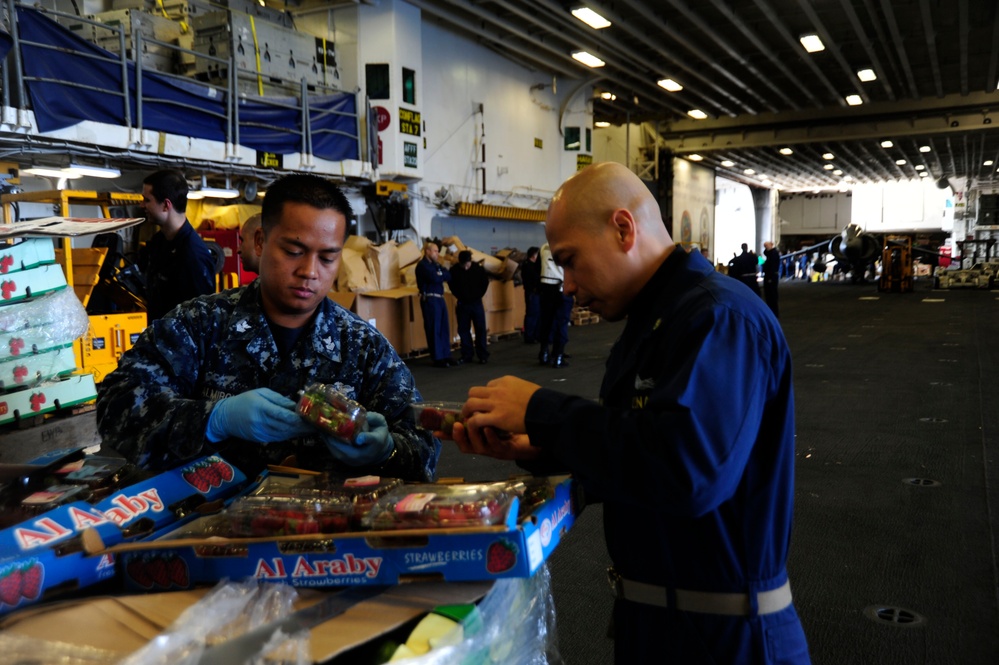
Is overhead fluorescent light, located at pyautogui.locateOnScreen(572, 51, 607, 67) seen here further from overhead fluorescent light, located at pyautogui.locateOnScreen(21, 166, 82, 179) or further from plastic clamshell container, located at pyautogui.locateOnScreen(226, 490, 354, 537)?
plastic clamshell container, located at pyautogui.locateOnScreen(226, 490, 354, 537)

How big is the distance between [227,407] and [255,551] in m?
0.58

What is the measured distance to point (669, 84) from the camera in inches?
712

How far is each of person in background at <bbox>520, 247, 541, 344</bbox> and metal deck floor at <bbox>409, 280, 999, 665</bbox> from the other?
2.30 metres

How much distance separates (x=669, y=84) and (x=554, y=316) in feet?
35.6

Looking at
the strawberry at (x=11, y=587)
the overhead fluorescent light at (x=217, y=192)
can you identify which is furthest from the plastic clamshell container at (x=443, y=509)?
the overhead fluorescent light at (x=217, y=192)

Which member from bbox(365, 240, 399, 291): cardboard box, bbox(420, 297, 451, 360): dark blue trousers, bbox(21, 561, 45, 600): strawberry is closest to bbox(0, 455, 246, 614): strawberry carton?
bbox(21, 561, 45, 600): strawberry

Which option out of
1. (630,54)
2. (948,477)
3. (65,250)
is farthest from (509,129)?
(948,477)

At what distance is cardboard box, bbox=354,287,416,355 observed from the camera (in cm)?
1038

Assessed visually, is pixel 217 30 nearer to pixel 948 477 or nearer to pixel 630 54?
pixel 630 54

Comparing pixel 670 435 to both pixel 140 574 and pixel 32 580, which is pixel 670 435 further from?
pixel 32 580

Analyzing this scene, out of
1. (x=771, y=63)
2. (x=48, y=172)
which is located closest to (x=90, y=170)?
(x=48, y=172)

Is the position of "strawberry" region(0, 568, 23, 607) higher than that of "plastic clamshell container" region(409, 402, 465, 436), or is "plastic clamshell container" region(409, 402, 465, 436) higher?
"plastic clamshell container" region(409, 402, 465, 436)

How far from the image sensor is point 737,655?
4.32ft

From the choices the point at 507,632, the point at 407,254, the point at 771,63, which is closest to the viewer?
the point at 507,632
